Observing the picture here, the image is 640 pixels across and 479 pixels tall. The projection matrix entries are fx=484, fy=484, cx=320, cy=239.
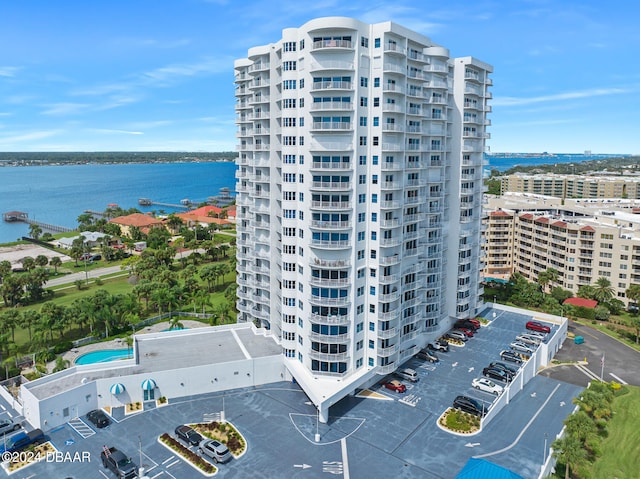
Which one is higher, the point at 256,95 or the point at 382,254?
the point at 256,95

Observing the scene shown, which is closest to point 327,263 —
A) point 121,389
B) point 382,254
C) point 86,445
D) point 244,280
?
point 382,254

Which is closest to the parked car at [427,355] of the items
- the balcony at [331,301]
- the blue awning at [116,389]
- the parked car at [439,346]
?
the parked car at [439,346]

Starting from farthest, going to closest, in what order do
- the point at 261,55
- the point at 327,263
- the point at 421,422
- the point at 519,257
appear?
the point at 519,257, the point at 261,55, the point at 327,263, the point at 421,422

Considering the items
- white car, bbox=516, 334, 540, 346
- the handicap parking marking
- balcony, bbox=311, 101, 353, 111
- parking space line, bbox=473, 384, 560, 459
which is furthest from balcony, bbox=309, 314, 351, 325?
white car, bbox=516, 334, 540, 346

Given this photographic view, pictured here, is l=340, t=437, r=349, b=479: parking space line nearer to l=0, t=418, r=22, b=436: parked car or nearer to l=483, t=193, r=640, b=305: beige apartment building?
l=0, t=418, r=22, b=436: parked car

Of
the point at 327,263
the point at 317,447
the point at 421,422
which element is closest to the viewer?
the point at 317,447

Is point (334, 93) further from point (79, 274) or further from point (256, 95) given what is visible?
point (79, 274)

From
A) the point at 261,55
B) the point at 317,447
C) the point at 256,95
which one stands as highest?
the point at 261,55
